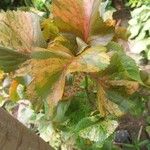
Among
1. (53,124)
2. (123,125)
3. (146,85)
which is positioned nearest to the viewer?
(146,85)

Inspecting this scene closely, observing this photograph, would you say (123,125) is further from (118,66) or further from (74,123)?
(118,66)

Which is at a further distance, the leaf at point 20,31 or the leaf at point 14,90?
the leaf at point 14,90

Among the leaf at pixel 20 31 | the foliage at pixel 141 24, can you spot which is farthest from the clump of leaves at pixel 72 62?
the foliage at pixel 141 24

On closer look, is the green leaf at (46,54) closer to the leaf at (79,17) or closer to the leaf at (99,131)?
the leaf at (79,17)

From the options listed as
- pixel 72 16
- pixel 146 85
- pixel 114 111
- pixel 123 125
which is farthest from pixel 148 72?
pixel 123 125

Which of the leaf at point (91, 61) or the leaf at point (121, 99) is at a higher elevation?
the leaf at point (91, 61)

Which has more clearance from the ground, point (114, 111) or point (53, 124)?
point (114, 111)

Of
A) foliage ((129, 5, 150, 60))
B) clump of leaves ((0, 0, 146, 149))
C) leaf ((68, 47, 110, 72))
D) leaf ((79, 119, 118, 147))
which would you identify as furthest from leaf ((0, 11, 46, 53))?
foliage ((129, 5, 150, 60))
